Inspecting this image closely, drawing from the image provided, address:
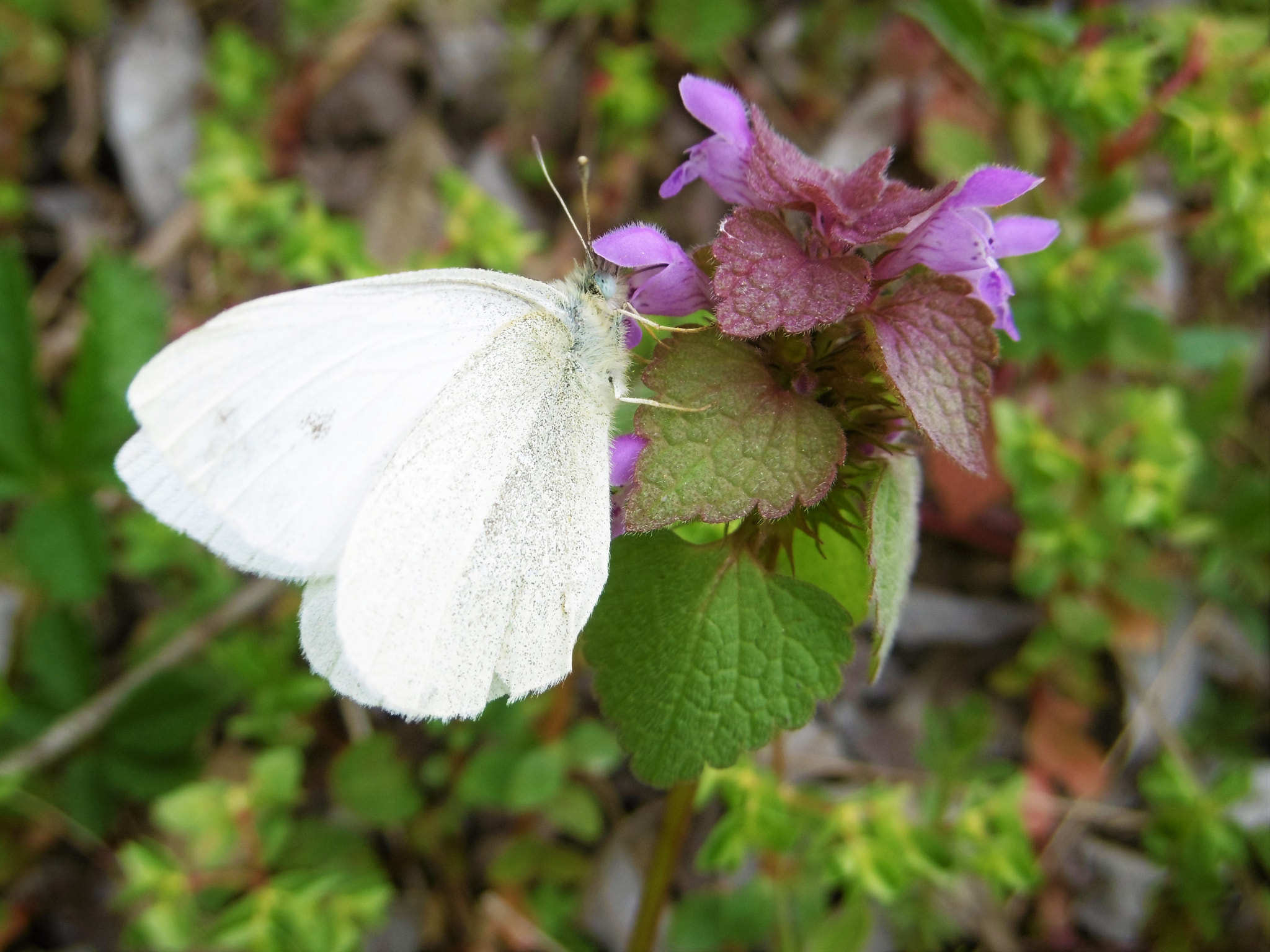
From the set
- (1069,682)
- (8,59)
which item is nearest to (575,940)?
(1069,682)

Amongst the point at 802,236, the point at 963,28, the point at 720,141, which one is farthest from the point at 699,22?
Answer: the point at 802,236

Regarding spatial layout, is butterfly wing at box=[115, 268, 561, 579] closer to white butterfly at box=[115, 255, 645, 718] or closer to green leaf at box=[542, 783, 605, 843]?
white butterfly at box=[115, 255, 645, 718]

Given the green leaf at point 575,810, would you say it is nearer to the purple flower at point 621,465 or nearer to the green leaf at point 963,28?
the purple flower at point 621,465

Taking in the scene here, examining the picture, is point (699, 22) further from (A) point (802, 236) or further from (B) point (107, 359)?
(A) point (802, 236)

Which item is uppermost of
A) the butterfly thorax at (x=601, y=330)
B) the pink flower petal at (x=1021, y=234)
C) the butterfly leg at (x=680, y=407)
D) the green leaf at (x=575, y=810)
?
the butterfly leg at (x=680, y=407)

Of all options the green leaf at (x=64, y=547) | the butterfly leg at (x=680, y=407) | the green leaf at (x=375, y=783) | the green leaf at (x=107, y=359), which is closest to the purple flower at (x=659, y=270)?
the butterfly leg at (x=680, y=407)

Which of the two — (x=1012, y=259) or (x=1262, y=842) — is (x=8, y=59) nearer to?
(x=1012, y=259)

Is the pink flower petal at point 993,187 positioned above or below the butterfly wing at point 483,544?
above

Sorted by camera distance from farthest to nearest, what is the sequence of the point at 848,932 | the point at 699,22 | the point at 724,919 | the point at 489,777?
the point at 699,22
the point at 489,777
the point at 724,919
the point at 848,932
